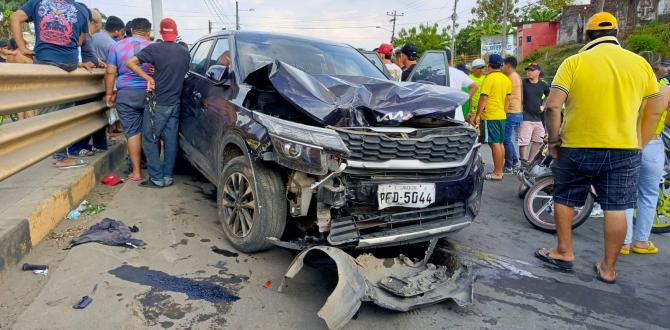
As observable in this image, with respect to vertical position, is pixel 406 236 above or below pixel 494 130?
below

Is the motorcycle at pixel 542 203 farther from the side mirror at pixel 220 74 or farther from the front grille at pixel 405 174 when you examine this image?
the side mirror at pixel 220 74

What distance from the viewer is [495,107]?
7.04 m

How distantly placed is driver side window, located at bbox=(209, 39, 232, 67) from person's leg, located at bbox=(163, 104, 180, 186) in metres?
0.74

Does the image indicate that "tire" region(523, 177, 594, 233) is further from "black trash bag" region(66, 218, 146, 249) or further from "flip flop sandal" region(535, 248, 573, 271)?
"black trash bag" region(66, 218, 146, 249)

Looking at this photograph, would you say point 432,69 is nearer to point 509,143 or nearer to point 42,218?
point 509,143

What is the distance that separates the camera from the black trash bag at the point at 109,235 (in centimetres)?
374

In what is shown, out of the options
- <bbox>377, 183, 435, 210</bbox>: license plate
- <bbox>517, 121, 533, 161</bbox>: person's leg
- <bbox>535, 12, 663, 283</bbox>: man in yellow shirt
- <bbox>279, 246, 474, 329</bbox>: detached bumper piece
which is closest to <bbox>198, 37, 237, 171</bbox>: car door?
<bbox>377, 183, 435, 210</bbox>: license plate

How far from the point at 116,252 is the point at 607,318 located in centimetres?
356

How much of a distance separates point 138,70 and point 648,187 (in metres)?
5.25

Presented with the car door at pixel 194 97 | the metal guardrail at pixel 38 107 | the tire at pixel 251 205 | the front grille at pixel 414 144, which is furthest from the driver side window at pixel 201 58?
the front grille at pixel 414 144

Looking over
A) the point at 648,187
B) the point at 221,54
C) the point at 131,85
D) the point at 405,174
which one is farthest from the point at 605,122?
the point at 131,85

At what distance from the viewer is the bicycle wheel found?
4930mm

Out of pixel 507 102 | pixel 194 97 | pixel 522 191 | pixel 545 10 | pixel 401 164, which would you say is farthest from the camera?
pixel 545 10

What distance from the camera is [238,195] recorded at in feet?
12.2
